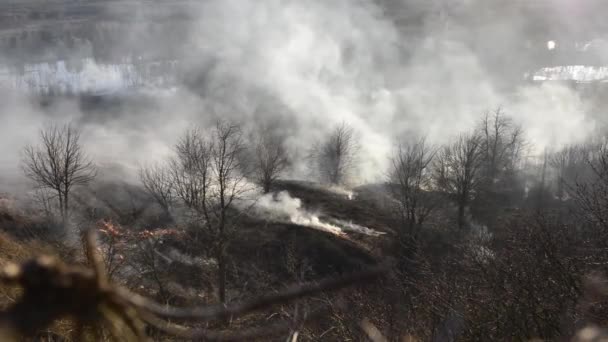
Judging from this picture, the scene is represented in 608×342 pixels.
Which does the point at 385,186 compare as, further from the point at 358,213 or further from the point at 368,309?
the point at 368,309

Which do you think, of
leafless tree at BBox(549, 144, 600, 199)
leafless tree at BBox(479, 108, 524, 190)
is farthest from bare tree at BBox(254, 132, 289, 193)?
leafless tree at BBox(549, 144, 600, 199)

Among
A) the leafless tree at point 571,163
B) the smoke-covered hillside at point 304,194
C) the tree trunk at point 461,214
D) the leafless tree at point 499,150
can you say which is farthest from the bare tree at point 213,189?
the leafless tree at point 571,163

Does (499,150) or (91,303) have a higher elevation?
(499,150)

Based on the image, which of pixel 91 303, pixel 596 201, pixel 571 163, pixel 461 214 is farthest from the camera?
pixel 571 163

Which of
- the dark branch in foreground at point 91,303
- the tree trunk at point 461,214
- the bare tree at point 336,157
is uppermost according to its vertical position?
the bare tree at point 336,157

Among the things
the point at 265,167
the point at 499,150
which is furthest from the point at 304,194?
the point at 499,150

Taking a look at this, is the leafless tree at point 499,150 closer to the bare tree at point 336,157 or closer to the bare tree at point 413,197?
the bare tree at point 413,197

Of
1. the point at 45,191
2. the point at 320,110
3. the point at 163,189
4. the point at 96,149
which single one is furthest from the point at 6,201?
the point at 320,110

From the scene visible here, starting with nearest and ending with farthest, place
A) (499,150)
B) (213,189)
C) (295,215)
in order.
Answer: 1. (213,189)
2. (295,215)
3. (499,150)

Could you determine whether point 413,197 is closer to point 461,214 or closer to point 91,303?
point 461,214
